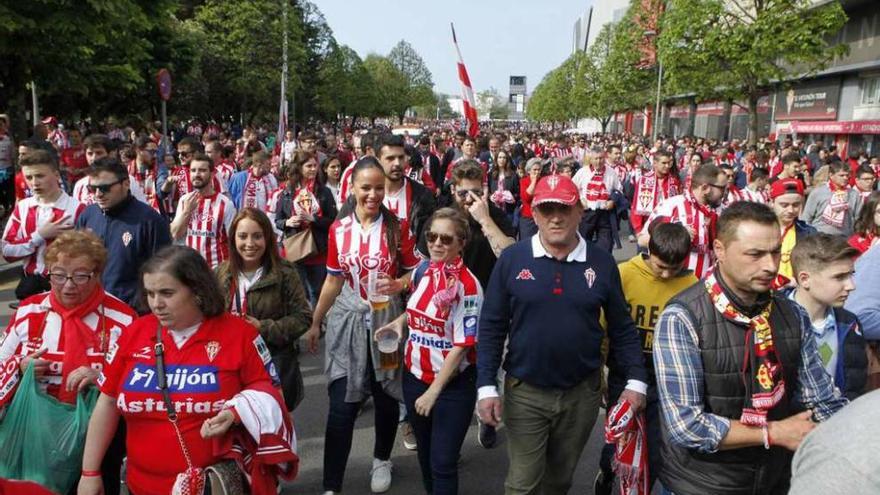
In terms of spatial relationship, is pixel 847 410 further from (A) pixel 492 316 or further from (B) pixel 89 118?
(B) pixel 89 118

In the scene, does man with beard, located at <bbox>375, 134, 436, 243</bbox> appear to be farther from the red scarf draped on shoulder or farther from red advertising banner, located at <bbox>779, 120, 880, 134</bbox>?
red advertising banner, located at <bbox>779, 120, 880, 134</bbox>

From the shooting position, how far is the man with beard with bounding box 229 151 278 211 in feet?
27.9

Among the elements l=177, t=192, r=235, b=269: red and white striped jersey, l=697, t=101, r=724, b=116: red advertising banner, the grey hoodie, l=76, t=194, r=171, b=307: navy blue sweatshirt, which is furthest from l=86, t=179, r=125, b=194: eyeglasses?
l=697, t=101, r=724, b=116: red advertising banner

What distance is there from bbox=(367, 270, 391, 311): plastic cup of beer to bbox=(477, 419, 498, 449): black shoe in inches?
56.4

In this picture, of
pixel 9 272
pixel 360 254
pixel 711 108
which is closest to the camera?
pixel 360 254

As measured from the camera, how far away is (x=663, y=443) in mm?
2705

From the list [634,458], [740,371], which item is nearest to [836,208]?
[634,458]

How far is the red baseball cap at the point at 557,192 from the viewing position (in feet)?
9.96

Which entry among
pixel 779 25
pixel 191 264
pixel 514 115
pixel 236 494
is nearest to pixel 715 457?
pixel 236 494

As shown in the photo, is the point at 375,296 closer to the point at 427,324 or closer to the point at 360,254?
the point at 360,254

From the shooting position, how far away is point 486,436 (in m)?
4.83

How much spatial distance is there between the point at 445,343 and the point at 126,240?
7.24ft

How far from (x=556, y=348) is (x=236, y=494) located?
4.73ft

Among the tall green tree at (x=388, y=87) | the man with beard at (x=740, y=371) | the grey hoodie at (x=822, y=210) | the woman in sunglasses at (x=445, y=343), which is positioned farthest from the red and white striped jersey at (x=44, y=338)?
the tall green tree at (x=388, y=87)
